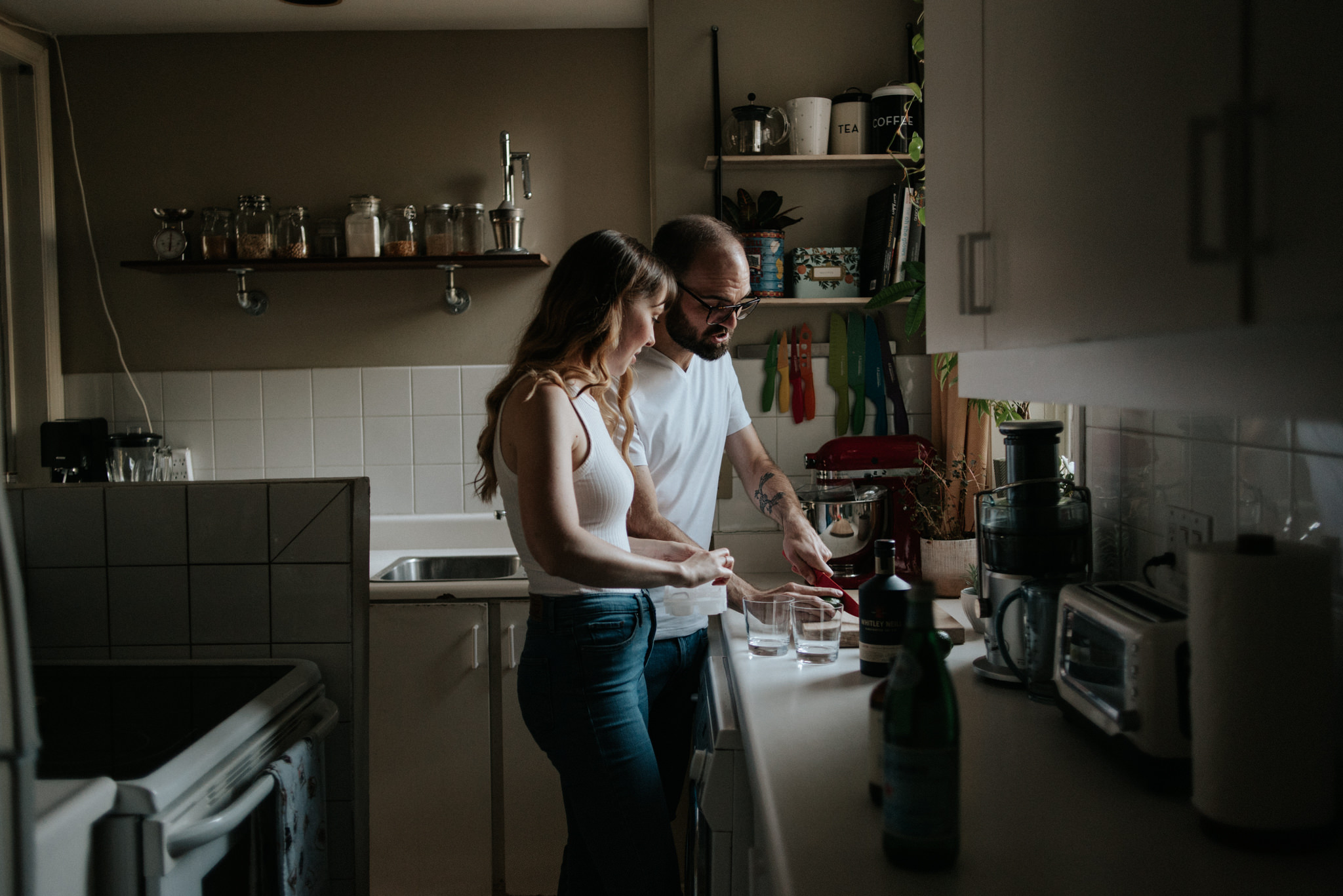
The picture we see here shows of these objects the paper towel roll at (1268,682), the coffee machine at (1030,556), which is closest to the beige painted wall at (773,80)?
the coffee machine at (1030,556)

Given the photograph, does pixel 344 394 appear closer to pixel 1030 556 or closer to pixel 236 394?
Answer: pixel 236 394

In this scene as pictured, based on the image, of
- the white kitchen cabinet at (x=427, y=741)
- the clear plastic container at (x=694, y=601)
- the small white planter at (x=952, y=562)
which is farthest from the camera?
the white kitchen cabinet at (x=427, y=741)

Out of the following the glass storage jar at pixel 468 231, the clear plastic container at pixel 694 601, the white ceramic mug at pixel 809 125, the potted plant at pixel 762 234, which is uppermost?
the white ceramic mug at pixel 809 125

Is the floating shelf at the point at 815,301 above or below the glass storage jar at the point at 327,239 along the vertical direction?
below

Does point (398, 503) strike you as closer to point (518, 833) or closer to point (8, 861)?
point (518, 833)

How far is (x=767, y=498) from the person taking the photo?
219 centimetres

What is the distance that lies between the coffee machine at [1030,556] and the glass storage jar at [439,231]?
2.03 m

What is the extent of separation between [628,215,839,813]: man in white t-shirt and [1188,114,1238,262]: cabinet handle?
4.00 feet

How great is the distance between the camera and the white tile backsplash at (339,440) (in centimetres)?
317

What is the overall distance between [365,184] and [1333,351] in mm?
3040

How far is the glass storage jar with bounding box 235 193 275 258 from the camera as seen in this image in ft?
→ 9.78

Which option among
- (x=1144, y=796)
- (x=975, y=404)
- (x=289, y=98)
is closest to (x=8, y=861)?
(x=1144, y=796)

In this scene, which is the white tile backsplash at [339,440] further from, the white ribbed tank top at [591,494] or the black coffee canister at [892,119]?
the black coffee canister at [892,119]

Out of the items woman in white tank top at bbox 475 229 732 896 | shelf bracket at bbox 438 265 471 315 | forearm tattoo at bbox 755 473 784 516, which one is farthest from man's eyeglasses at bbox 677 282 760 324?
shelf bracket at bbox 438 265 471 315
